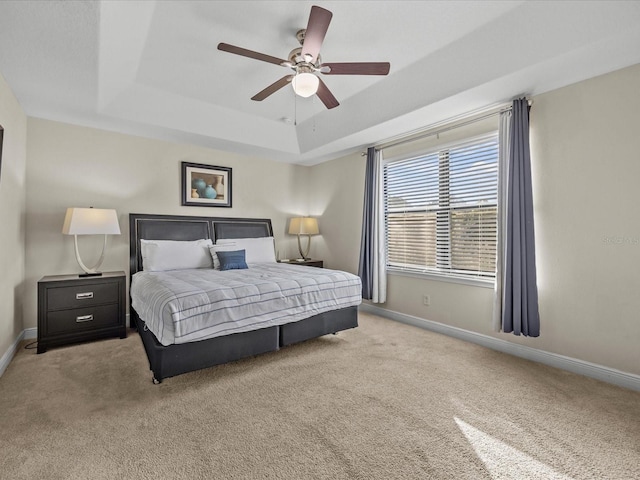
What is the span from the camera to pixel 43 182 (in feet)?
11.6

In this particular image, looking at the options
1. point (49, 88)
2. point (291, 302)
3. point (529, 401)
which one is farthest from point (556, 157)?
point (49, 88)

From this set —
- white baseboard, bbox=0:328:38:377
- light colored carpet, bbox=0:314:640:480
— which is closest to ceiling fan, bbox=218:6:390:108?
light colored carpet, bbox=0:314:640:480

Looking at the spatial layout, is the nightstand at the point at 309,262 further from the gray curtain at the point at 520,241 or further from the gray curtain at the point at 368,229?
the gray curtain at the point at 520,241

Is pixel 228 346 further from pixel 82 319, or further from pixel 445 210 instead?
pixel 445 210

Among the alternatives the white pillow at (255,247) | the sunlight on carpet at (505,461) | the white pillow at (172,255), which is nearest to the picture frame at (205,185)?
the white pillow at (255,247)

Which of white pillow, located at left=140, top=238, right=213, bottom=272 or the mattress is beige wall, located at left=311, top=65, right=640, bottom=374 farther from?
white pillow, located at left=140, top=238, right=213, bottom=272

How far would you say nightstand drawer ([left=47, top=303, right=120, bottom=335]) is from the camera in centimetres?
310

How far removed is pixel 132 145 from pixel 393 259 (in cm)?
378

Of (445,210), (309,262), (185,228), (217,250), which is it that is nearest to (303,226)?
(309,262)

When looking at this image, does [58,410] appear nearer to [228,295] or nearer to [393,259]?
[228,295]

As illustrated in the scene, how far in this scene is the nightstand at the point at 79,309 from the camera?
3062 mm

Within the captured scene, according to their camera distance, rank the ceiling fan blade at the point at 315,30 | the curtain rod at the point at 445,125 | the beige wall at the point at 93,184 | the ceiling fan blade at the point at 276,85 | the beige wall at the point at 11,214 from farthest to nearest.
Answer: the beige wall at the point at 93,184
the curtain rod at the point at 445,125
the beige wall at the point at 11,214
the ceiling fan blade at the point at 276,85
the ceiling fan blade at the point at 315,30

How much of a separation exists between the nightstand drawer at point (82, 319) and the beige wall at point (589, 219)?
4122 mm

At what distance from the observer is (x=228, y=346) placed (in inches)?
102
